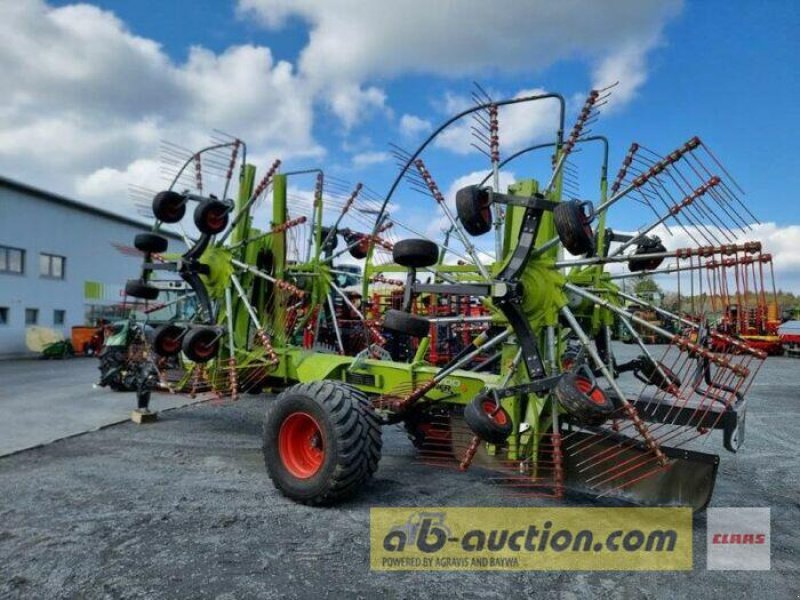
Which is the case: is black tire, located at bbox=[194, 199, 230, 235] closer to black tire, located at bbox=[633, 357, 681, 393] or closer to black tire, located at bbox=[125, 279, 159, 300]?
black tire, located at bbox=[125, 279, 159, 300]

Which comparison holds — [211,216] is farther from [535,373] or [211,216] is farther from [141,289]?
[535,373]

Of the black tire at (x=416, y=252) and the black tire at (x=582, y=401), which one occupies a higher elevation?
the black tire at (x=416, y=252)

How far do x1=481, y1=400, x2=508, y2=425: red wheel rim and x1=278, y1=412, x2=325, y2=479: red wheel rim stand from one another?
137 centimetres

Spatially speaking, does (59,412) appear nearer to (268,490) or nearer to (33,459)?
(33,459)

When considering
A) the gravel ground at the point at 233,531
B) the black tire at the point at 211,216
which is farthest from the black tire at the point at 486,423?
the black tire at the point at 211,216

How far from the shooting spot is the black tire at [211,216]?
6.66 metres

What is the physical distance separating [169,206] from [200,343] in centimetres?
165

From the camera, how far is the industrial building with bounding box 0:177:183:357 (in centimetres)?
2059

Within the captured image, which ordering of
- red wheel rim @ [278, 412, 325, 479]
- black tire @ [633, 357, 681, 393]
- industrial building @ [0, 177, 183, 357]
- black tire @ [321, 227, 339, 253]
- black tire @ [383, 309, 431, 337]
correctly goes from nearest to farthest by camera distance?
black tire @ [383, 309, 431, 337] → red wheel rim @ [278, 412, 325, 479] → black tire @ [633, 357, 681, 393] → black tire @ [321, 227, 339, 253] → industrial building @ [0, 177, 183, 357]

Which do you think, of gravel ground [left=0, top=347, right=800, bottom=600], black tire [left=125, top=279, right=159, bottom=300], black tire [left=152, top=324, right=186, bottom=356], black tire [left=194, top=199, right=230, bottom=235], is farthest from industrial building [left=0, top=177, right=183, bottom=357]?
gravel ground [left=0, top=347, right=800, bottom=600]

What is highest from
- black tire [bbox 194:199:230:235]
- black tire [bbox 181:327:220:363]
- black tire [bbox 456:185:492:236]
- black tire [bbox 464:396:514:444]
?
black tire [bbox 194:199:230:235]

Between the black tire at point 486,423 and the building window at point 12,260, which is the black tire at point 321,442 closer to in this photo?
the black tire at point 486,423

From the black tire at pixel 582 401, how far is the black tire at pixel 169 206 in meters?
4.91

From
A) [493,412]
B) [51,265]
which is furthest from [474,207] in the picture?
[51,265]
